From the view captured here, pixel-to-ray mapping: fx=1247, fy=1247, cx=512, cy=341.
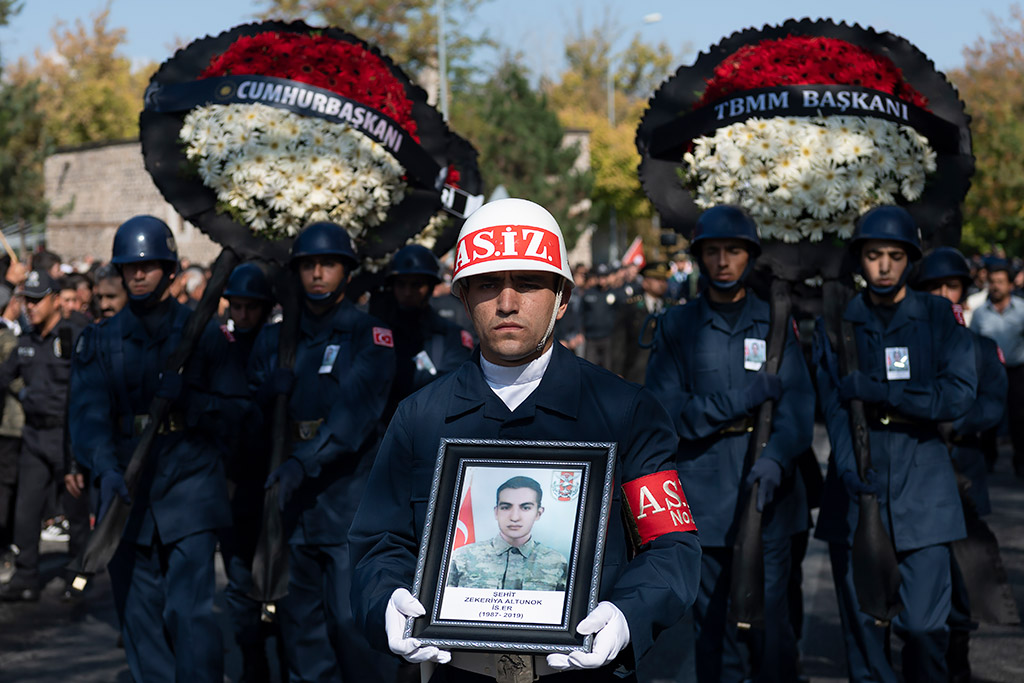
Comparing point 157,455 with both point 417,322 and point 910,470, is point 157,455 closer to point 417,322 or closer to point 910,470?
point 417,322

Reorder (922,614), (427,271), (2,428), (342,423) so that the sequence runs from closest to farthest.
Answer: (922,614) → (342,423) → (427,271) → (2,428)

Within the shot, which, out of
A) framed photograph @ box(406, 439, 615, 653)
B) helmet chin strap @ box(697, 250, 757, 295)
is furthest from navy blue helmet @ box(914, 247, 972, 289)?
framed photograph @ box(406, 439, 615, 653)

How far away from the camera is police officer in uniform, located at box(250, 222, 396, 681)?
601 cm

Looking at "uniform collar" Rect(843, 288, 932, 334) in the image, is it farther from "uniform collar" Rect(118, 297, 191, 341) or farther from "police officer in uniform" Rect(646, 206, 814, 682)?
"uniform collar" Rect(118, 297, 191, 341)

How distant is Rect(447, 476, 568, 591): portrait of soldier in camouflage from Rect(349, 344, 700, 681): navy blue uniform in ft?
0.66

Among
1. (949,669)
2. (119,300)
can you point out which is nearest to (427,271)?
(119,300)

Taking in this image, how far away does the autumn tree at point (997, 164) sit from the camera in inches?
1587

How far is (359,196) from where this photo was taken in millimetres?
6156

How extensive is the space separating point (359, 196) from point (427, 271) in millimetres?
1332

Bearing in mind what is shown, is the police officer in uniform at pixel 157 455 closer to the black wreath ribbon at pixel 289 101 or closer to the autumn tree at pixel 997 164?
the black wreath ribbon at pixel 289 101

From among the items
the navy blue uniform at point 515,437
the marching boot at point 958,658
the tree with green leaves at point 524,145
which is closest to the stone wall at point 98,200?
the tree with green leaves at point 524,145

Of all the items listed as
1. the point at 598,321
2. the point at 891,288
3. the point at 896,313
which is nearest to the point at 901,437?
the point at 896,313

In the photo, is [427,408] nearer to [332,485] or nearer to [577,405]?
[577,405]

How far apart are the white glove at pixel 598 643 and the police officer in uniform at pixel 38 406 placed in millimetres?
7070
